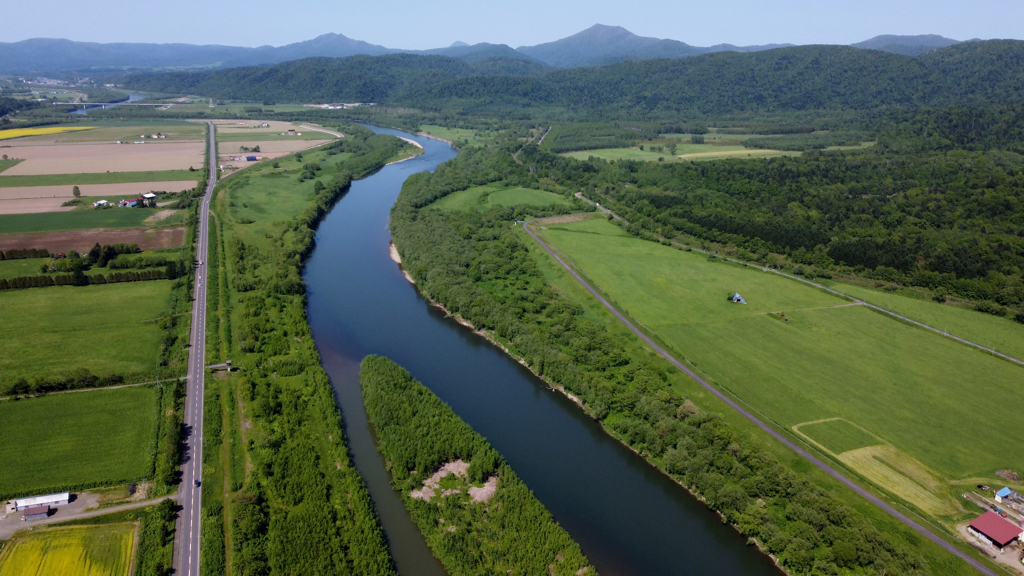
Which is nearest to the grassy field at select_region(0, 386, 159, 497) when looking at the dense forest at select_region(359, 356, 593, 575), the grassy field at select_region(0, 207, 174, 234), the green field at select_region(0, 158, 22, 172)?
the dense forest at select_region(359, 356, 593, 575)

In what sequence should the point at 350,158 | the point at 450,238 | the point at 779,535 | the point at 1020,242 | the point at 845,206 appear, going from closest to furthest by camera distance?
the point at 779,535
the point at 1020,242
the point at 450,238
the point at 845,206
the point at 350,158

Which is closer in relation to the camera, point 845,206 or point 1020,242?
point 1020,242

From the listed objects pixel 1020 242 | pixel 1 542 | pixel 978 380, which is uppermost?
pixel 1020 242

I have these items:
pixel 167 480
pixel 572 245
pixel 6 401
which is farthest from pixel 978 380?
pixel 6 401

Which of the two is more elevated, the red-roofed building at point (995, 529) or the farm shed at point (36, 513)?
the red-roofed building at point (995, 529)

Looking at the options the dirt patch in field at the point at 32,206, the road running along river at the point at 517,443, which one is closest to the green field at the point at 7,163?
the dirt patch in field at the point at 32,206

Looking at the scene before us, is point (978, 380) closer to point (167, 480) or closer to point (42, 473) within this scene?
point (167, 480)

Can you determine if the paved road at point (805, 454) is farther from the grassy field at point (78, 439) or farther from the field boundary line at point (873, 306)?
the grassy field at point (78, 439)

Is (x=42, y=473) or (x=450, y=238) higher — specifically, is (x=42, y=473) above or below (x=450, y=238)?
below
